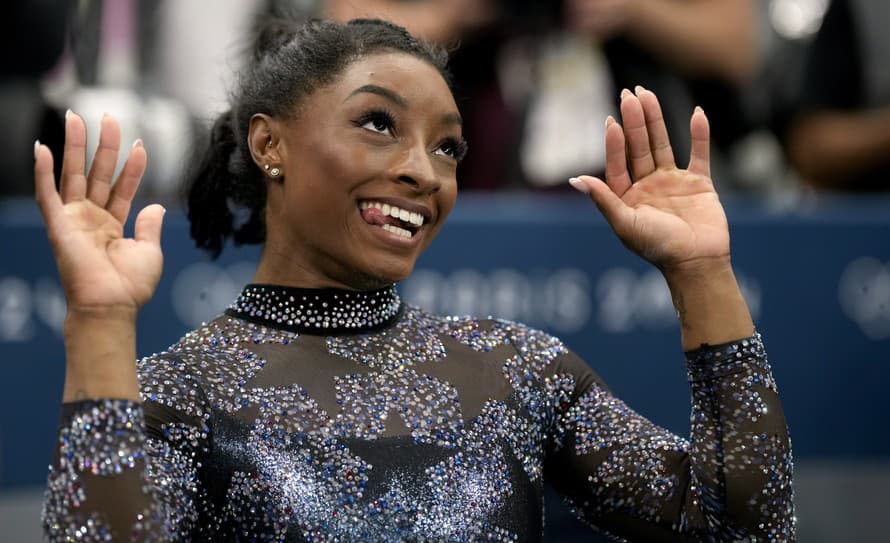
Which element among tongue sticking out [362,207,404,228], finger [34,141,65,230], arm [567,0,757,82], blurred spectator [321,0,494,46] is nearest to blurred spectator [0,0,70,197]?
blurred spectator [321,0,494,46]

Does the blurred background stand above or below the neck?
above

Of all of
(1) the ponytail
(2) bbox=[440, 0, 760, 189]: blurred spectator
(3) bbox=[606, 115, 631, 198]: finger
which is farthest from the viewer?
(2) bbox=[440, 0, 760, 189]: blurred spectator

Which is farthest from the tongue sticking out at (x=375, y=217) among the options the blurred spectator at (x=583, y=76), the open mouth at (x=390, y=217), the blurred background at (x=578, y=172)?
the blurred spectator at (x=583, y=76)

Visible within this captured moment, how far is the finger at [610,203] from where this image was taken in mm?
1893

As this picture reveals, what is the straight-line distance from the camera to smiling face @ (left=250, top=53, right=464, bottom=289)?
1.91 metres

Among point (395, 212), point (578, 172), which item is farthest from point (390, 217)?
point (578, 172)

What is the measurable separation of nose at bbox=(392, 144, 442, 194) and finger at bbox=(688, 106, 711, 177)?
1.26 ft

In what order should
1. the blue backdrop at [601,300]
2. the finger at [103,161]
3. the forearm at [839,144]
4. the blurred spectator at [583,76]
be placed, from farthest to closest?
1. the forearm at [839,144]
2. the blurred spectator at [583,76]
3. the blue backdrop at [601,300]
4. the finger at [103,161]

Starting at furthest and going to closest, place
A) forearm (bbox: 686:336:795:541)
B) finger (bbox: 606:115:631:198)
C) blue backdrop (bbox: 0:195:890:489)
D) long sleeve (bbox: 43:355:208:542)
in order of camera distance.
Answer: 1. blue backdrop (bbox: 0:195:890:489)
2. finger (bbox: 606:115:631:198)
3. forearm (bbox: 686:336:795:541)
4. long sleeve (bbox: 43:355:208:542)

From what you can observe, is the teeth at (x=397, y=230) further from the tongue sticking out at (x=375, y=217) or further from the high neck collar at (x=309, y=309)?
the high neck collar at (x=309, y=309)

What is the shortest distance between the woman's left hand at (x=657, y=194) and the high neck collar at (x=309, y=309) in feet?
1.23

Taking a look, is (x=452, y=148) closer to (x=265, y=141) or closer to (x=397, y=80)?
(x=397, y=80)

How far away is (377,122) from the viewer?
1.93 meters

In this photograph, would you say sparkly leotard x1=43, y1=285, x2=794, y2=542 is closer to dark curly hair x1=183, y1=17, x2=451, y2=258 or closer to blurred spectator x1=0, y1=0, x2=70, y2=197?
dark curly hair x1=183, y1=17, x2=451, y2=258
